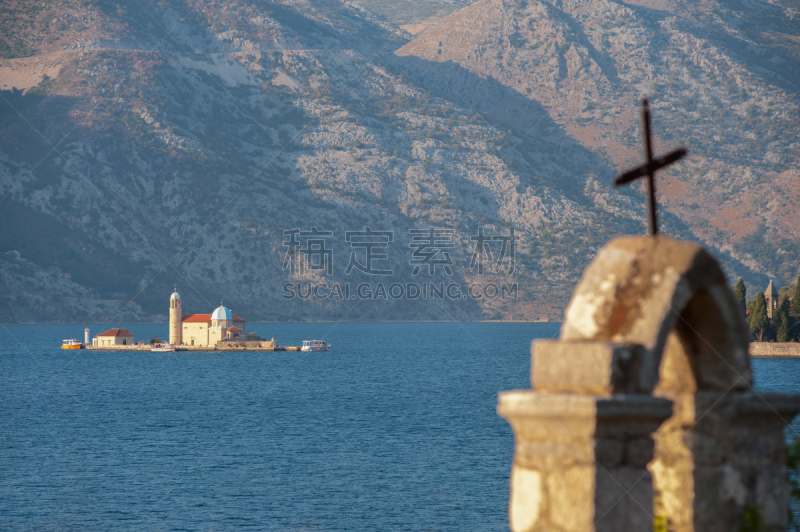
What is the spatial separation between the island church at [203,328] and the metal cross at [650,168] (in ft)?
428

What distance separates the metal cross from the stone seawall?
98986 millimetres

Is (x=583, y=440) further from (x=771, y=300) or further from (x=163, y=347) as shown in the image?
(x=163, y=347)

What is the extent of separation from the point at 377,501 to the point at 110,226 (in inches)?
6686

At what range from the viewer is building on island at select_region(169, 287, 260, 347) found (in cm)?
13488

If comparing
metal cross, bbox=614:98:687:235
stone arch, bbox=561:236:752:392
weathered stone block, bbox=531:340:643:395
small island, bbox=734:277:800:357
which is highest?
metal cross, bbox=614:98:687:235

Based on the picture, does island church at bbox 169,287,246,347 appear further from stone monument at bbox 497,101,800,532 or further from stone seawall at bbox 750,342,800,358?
stone monument at bbox 497,101,800,532

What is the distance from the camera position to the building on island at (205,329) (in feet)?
443

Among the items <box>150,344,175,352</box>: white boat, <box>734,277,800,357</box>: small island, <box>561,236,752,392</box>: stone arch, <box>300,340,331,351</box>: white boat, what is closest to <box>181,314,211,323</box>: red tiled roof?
<box>150,344,175,352</box>: white boat

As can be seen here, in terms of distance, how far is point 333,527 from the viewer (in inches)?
1355

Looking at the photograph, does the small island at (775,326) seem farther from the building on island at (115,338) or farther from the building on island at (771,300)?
the building on island at (115,338)

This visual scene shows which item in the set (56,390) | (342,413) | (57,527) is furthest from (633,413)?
(56,390)

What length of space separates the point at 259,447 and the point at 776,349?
6534 centimetres

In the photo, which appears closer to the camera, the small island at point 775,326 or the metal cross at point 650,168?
the metal cross at point 650,168

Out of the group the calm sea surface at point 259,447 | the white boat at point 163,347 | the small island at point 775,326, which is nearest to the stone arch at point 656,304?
the calm sea surface at point 259,447
